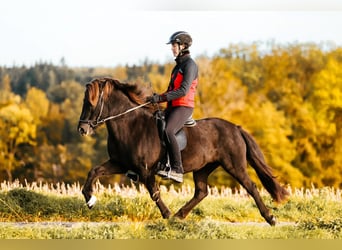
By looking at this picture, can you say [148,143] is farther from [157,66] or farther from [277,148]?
[157,66]

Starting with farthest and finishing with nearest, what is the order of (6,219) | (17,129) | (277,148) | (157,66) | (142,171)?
(17,129) → (157,66) → (277,148) → (6,219) → (142,171)

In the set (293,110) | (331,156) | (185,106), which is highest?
(185,106)

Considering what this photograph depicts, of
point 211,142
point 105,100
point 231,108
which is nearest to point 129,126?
point 105,100

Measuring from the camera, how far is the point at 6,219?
11.3 meters

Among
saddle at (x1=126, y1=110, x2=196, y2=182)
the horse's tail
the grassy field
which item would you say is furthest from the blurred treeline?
saddle at (x1=126, y1=110, x2=196, y2=182)

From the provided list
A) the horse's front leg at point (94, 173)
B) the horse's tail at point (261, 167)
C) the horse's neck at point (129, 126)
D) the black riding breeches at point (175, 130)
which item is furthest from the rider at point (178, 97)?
the horse's tail at point (261, 167)

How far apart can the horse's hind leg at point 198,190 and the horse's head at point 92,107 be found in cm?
201

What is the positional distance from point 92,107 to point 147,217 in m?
2.03

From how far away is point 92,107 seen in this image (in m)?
10.3

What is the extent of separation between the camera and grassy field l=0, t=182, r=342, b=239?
9.69 m

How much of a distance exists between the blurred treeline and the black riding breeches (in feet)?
75.1

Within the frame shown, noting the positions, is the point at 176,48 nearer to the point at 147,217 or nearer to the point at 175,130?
the point at 175,130

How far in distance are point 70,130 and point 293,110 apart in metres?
15.7

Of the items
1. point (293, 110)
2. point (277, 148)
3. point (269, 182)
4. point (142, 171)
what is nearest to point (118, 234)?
point (142, 171)
